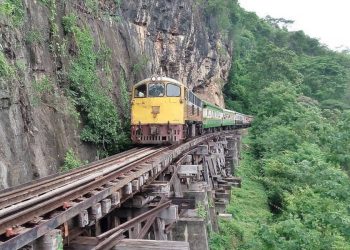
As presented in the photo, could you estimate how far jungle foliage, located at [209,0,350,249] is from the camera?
12703 mm

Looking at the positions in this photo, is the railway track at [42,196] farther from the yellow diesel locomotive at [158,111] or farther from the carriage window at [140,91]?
the carriage window at [140,91]

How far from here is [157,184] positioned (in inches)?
332

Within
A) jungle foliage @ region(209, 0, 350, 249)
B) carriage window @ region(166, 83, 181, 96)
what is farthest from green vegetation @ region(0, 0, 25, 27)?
jungle foliage @ region(209, 0, 350, 249)

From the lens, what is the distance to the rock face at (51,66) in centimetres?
902

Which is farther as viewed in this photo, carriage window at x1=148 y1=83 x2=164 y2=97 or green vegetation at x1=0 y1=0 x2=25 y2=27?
carriage window at x1=148 y1=83 x2=164 y2=97

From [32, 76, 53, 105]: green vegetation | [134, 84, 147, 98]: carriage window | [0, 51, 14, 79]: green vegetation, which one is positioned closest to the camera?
[0, 51, 14, 79]: green vegetation

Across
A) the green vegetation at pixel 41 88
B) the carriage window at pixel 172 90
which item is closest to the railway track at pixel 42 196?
the green vegetation at pixel 41 88

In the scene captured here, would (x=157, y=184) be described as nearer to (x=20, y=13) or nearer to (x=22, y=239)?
(x=22, y=239)

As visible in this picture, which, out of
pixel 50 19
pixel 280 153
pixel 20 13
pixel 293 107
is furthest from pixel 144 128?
pixel 293 107

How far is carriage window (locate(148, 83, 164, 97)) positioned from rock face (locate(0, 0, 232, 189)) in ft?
7.18

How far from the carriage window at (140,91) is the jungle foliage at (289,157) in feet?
18.4

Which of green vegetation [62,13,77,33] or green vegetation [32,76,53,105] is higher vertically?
green vegetation [62,13,77,33]

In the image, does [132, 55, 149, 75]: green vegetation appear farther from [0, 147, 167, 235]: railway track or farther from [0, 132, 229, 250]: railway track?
[0, 147, 167, 235]: railway track

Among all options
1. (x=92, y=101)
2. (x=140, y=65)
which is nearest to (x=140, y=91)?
(x=92, y=101)
